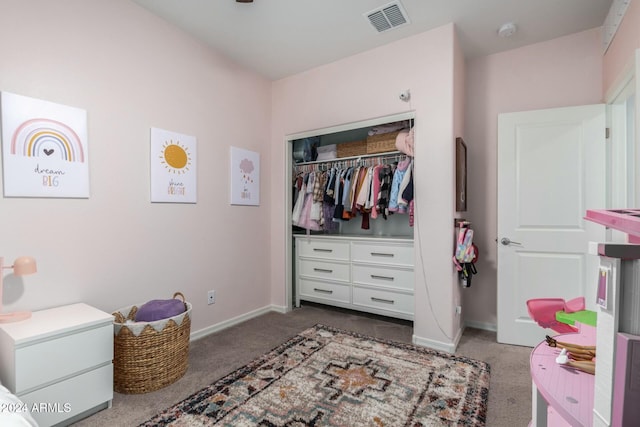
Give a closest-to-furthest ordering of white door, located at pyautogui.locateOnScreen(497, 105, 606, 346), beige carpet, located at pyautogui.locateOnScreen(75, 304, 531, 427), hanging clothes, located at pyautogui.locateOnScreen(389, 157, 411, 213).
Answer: beige carpet, located at pyautogui.locateOnScreen(75, 304, 531, 427), white door, located at pyautogui.locateOnScreen(497, 105, 606, 346), hanging clothes, located at pyautogui.locateOnScreen(389, 157, 411, 213)

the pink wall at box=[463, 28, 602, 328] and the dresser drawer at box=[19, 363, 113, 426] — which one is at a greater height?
the pink wall at box=[463, 28, 602, 328]

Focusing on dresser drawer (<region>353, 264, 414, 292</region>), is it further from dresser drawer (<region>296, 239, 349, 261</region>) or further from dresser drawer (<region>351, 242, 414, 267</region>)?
dresser drawer (<region>296, 239, 349, 261</region>)

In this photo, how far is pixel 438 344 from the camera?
2523 millimetres

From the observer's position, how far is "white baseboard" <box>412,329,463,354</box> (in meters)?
2.47

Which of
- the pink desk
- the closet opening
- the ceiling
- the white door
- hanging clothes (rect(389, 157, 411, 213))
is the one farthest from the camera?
the closet opening

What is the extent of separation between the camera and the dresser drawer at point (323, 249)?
11.0ft

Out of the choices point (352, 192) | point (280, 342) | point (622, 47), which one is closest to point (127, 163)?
point (280, 342)

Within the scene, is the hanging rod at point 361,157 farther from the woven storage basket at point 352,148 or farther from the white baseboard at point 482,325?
the white baseboard at point 482,325

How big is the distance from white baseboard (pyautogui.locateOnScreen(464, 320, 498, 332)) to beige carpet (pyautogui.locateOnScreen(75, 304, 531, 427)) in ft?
0.30

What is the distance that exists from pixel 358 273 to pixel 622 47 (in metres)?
2.62

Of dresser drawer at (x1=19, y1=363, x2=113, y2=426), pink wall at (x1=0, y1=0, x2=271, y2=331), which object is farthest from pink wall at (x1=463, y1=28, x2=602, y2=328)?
dresser drawer at (x1=19, y1=363, x2=113, y2=426)

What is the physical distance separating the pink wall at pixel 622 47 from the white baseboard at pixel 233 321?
3385mm

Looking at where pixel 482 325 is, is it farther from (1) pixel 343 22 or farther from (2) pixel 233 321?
(1) pixel 343 22

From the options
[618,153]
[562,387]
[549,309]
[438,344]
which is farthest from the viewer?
[438,344]
